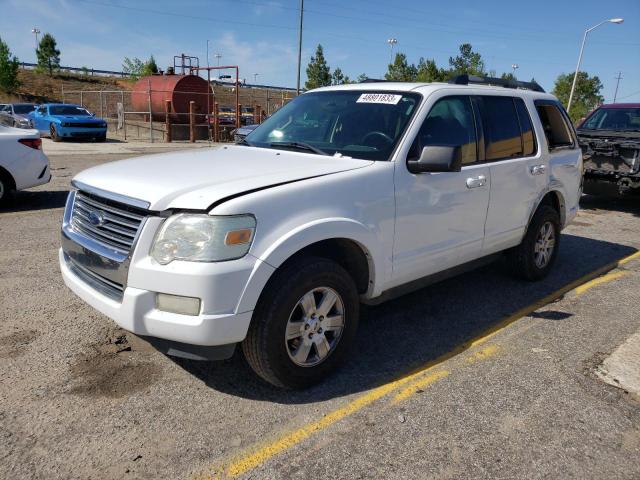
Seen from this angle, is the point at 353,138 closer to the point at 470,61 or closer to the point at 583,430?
the point at 583,430

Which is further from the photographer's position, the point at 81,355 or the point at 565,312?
the point at 565,312

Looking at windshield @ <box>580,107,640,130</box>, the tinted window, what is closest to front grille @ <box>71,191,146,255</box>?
the tinted window

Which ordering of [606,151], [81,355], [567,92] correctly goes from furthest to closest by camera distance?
1. [567,92]
2. [606,151]
3. [81,355]

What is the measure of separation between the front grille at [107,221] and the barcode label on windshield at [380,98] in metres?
1.97

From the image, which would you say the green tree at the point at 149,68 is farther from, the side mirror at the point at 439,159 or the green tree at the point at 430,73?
the side mirror at the point at 439,159

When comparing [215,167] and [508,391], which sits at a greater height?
[215,167]

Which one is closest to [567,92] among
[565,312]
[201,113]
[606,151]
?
[201,113]

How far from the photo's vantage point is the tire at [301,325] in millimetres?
2811

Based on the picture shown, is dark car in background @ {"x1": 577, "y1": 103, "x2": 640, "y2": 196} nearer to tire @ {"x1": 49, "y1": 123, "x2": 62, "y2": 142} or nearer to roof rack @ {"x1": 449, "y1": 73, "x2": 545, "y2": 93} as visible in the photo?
roof rack @ {"x1": 449, "y1": 73, "x2": 545, "y2": 93}

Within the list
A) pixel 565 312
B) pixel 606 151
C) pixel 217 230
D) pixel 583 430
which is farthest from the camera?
pixel 606 151

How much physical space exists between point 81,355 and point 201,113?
22987 mm

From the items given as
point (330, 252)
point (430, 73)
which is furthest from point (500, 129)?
point (430, 73)

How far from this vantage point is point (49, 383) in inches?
123

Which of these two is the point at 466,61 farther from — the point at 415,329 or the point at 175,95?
the point at 415,329
